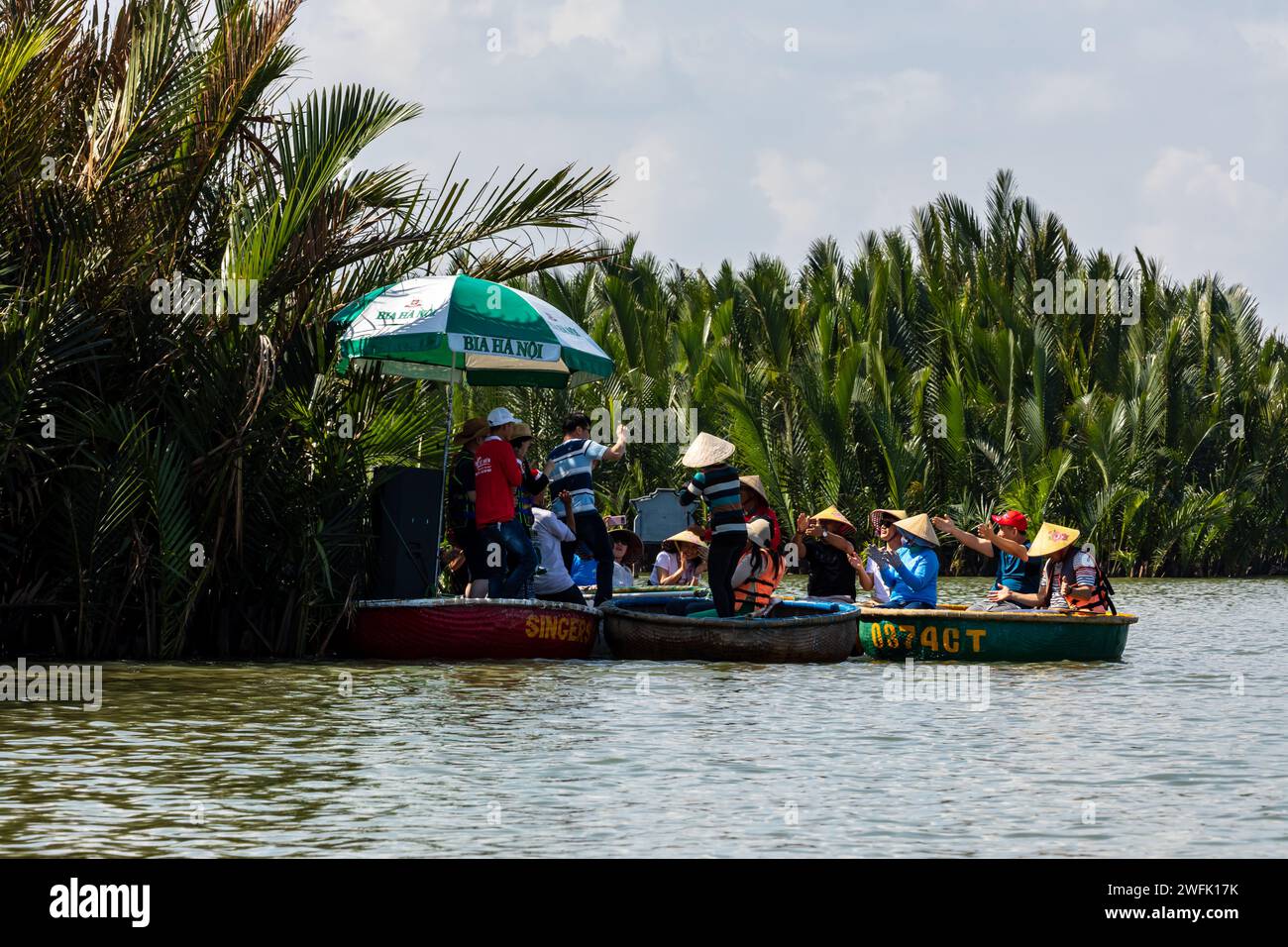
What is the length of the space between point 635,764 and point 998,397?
88.9 ft

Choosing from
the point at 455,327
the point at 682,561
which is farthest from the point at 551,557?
the point at 682,561

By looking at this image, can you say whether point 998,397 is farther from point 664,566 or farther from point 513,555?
point 513,555

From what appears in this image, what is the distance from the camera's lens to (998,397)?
36469mm

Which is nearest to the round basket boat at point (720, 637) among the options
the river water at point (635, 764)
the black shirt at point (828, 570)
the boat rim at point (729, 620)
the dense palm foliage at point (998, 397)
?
the boat rim at point (729, 620)

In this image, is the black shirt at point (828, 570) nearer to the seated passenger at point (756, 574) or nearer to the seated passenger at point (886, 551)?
the seated passenger at point (886, 551)

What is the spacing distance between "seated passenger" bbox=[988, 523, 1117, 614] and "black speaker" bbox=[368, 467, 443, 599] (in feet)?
17.2

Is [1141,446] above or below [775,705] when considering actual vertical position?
above

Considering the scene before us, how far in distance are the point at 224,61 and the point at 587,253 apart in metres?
3.46

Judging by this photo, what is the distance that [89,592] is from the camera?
1487 cm

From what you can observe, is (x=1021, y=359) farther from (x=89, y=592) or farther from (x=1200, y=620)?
(x=89, y=592)

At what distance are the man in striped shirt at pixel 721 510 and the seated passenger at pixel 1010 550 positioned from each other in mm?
2046

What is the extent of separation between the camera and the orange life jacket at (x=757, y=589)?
Answer: 53.7ft
